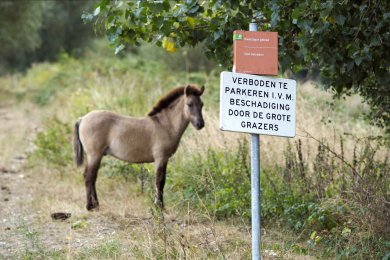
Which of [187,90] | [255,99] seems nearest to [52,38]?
[187,90]

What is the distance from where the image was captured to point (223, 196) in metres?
7.87

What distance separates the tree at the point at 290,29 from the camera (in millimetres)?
5805

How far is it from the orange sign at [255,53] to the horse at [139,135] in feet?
11.8

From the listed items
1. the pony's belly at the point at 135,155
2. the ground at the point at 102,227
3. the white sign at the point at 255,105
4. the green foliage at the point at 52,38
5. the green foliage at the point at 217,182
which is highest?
the green foliage at the point at 52,38

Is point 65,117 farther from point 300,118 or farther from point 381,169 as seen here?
point 381,169

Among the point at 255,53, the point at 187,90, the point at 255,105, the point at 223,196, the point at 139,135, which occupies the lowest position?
the point at 223,196

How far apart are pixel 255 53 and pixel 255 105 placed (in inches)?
16.2

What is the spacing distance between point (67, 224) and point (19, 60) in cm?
3697

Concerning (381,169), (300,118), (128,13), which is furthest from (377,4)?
(300,118)

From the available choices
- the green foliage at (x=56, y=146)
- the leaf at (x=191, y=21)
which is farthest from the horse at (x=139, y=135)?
the green foliage at (x=56, y=146)

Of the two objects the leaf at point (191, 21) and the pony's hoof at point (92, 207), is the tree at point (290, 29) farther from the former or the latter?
the pony's hoof at point (92, 207)

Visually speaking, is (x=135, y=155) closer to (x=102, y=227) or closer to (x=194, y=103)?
(x=194, y=103)

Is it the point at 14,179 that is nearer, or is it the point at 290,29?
the point at 290,29

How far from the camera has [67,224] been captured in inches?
307
